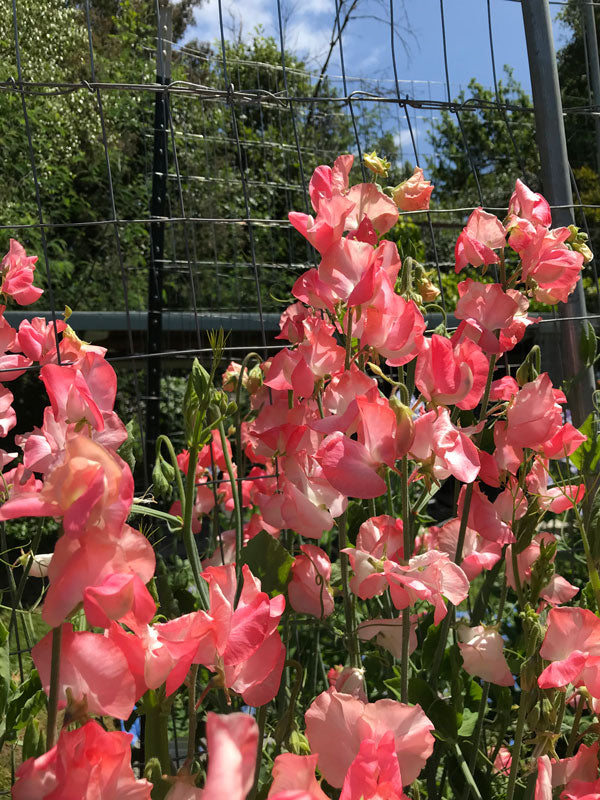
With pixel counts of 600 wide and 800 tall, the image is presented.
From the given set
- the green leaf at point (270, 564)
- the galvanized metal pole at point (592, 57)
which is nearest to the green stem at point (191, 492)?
the green leaf at point (270, 564)

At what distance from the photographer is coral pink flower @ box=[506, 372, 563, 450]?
1.96 ft

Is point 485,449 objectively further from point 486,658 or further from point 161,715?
point 161,715

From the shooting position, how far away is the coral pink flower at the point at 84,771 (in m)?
0.28

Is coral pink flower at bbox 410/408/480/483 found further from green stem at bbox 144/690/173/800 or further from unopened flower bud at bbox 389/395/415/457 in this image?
green stem at bbox 144/690/173/800

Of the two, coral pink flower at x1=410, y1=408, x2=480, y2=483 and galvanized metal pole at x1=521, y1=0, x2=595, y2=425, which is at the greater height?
galvanized metal pole at x1=521, y1=0, x2=595, y2=425

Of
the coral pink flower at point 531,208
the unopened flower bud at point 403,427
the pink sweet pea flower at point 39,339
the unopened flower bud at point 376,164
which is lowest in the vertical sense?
the unopened flower bud at point 403,427

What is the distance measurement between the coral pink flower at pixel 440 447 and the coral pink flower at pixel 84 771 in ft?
0.81

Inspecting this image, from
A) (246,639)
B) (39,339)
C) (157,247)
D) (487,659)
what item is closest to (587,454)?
(487,659)

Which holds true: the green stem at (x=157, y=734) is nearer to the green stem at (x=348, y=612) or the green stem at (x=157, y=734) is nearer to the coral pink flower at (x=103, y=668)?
the coral pink flower at (x=103, y=668)

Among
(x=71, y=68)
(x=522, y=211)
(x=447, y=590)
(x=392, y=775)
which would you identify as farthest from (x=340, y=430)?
(x=71, y=68)

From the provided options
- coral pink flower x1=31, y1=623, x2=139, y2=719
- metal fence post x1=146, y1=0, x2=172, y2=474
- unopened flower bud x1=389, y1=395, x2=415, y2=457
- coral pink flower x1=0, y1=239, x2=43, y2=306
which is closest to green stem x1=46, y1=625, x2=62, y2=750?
coral pink flower x1=31, y1=623, x2=139, y2=719

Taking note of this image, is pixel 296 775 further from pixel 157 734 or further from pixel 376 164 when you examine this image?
pixel 376 164

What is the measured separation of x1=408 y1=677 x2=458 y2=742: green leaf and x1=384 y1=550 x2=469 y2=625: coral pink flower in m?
0.17

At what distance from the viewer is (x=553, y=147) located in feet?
3.91
